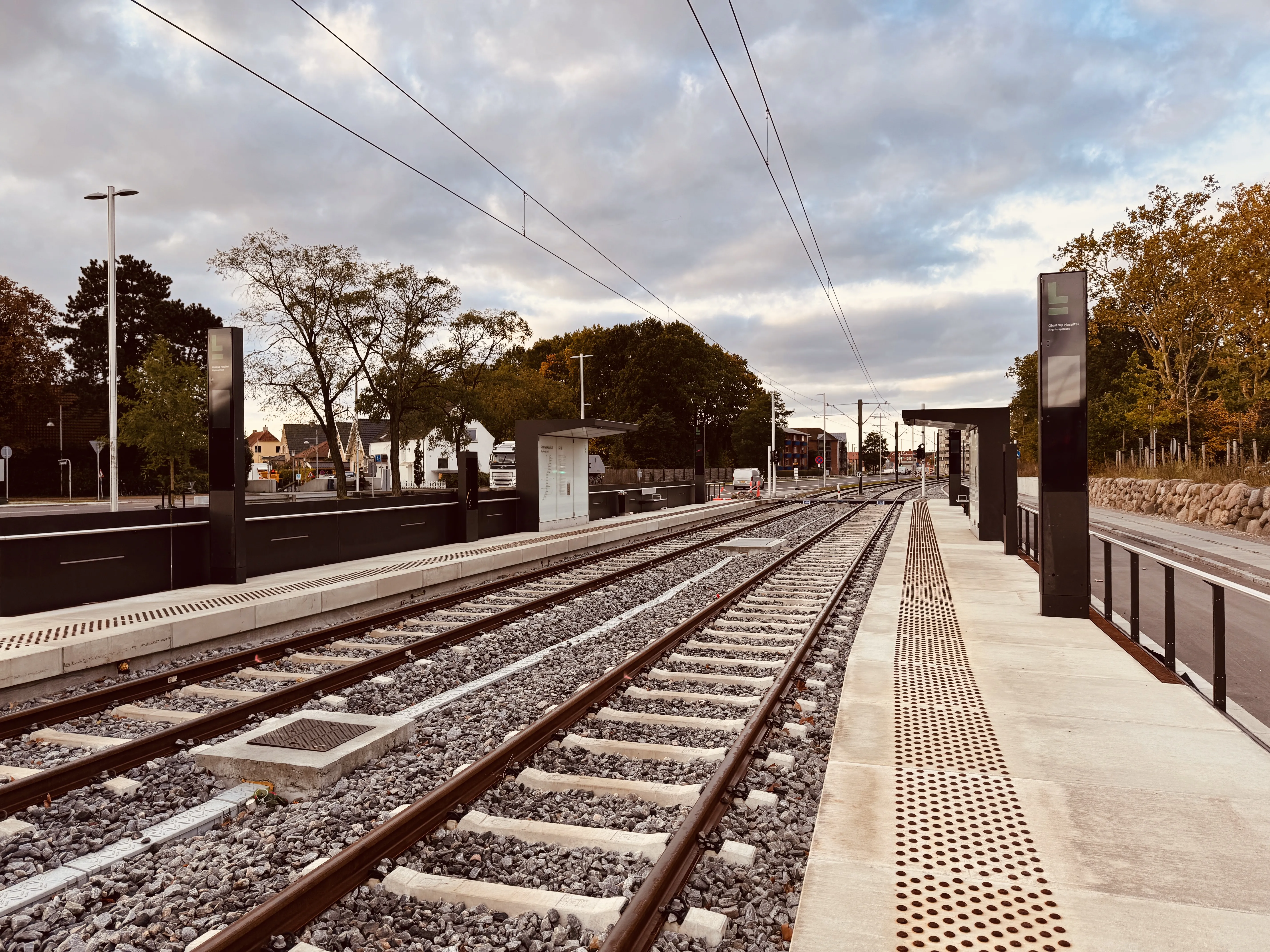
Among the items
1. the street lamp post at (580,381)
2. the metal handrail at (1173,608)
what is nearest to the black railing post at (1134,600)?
the metal handrail at (1173,608)

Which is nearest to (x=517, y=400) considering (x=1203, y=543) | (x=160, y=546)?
(x=1203, y=543)

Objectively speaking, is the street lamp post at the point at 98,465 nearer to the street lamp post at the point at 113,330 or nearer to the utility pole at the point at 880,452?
the street lamp post at the point at 113,330

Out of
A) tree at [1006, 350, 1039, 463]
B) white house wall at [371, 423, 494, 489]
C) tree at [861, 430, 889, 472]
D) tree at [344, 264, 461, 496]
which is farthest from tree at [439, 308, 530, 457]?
tree at [861, 430, 889, 472]

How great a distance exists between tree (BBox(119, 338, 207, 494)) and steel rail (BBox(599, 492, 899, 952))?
38.7 m

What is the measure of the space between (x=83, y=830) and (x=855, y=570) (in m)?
11.4

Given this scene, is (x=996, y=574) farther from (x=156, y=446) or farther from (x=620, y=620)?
(x=156, y=446)

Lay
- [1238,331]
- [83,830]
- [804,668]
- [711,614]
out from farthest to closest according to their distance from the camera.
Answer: [1238,331]
[711,614]
[804,668]
[83,830]

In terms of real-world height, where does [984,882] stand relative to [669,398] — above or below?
below

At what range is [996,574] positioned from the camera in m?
12.8

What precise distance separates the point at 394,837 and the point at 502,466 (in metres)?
40.8

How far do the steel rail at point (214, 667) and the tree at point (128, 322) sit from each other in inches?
2024

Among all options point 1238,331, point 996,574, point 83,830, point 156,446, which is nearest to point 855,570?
point 996,574

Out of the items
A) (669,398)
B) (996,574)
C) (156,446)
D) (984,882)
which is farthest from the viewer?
(669,398)

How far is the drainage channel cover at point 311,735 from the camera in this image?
485cm
